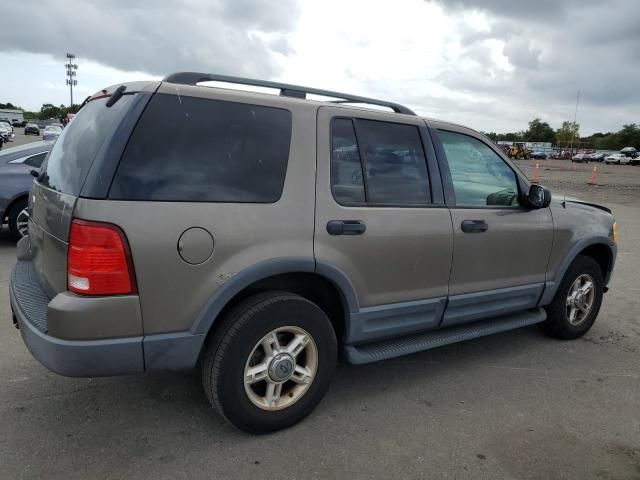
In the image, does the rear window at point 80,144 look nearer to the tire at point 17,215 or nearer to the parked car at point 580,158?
the tire at point 17,215

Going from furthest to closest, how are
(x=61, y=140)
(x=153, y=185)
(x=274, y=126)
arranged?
(x=61, y=140), (x=274, y=126), (x=153, y=185)

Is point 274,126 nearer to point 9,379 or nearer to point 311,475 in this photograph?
point 311,475

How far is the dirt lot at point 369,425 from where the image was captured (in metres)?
2.61

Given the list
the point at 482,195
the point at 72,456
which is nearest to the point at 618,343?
the point at 482,195

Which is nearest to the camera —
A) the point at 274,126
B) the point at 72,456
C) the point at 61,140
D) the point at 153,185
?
the point at 153,185

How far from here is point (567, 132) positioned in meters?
119

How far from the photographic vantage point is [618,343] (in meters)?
4.55

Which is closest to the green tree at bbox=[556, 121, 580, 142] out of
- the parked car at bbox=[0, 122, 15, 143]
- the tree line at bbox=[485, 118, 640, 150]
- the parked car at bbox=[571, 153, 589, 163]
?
the tree line at bbox=[485, 118, 640, 150]

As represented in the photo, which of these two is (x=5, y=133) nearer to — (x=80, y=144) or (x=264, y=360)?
(x=80, y=144)

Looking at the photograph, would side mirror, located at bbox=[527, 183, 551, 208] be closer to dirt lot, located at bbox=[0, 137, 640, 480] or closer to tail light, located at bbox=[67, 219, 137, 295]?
dirt lot, located at bbox=[0, 137, 640, 480]

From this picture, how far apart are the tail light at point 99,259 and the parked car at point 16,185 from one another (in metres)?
5.28

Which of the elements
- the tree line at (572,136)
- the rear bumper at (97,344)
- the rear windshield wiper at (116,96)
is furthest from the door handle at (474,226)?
the tree line at (572,136)

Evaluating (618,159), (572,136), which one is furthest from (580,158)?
(572,136)

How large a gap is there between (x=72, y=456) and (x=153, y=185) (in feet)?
4.74
